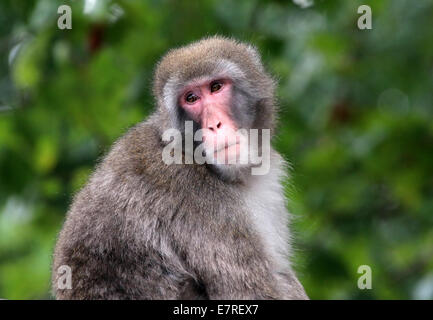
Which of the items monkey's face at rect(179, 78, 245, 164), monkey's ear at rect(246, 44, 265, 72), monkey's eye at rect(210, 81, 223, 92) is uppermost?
monkey's ear at rect(246, 44, 265, 72)

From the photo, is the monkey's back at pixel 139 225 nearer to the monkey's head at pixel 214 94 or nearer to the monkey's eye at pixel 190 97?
the monkey's head at pixel 214 94

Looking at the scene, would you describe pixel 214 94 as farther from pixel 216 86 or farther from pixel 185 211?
pixel 185 211

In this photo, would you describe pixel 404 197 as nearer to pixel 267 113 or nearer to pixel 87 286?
pixel 267 113

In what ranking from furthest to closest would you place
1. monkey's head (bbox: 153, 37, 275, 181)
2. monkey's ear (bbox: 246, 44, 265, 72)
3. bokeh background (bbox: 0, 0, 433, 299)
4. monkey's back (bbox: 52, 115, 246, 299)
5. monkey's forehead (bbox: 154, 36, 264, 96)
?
1. bokeh background (bbox: 0, 0, 433, 299)
2. monkey's ear (bbox: 246, 44, 265, 72)
3. monkey's forehead (bbox: 154, 36, 264, 96)
4. monkey's head (bbox: 153, 37, 275, 181)
5. monkey's back (bbox: 52, 115, 246, 299)

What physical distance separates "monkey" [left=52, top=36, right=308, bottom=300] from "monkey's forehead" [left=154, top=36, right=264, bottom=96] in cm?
1

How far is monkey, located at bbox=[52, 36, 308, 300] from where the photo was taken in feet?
23.0

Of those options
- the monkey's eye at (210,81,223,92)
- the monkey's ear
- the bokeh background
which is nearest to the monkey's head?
the monkey's eye at (210,81,223,92)

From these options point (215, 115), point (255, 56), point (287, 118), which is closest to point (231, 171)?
point (215, 115)

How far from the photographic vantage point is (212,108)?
25.1 feet

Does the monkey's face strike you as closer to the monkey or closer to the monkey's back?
the monkey

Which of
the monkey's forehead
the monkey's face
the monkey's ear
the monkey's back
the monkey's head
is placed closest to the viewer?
the monkey's back

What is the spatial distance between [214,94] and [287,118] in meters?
4.68

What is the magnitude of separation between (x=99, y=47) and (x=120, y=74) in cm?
54

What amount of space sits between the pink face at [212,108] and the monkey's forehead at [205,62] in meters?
0.12
